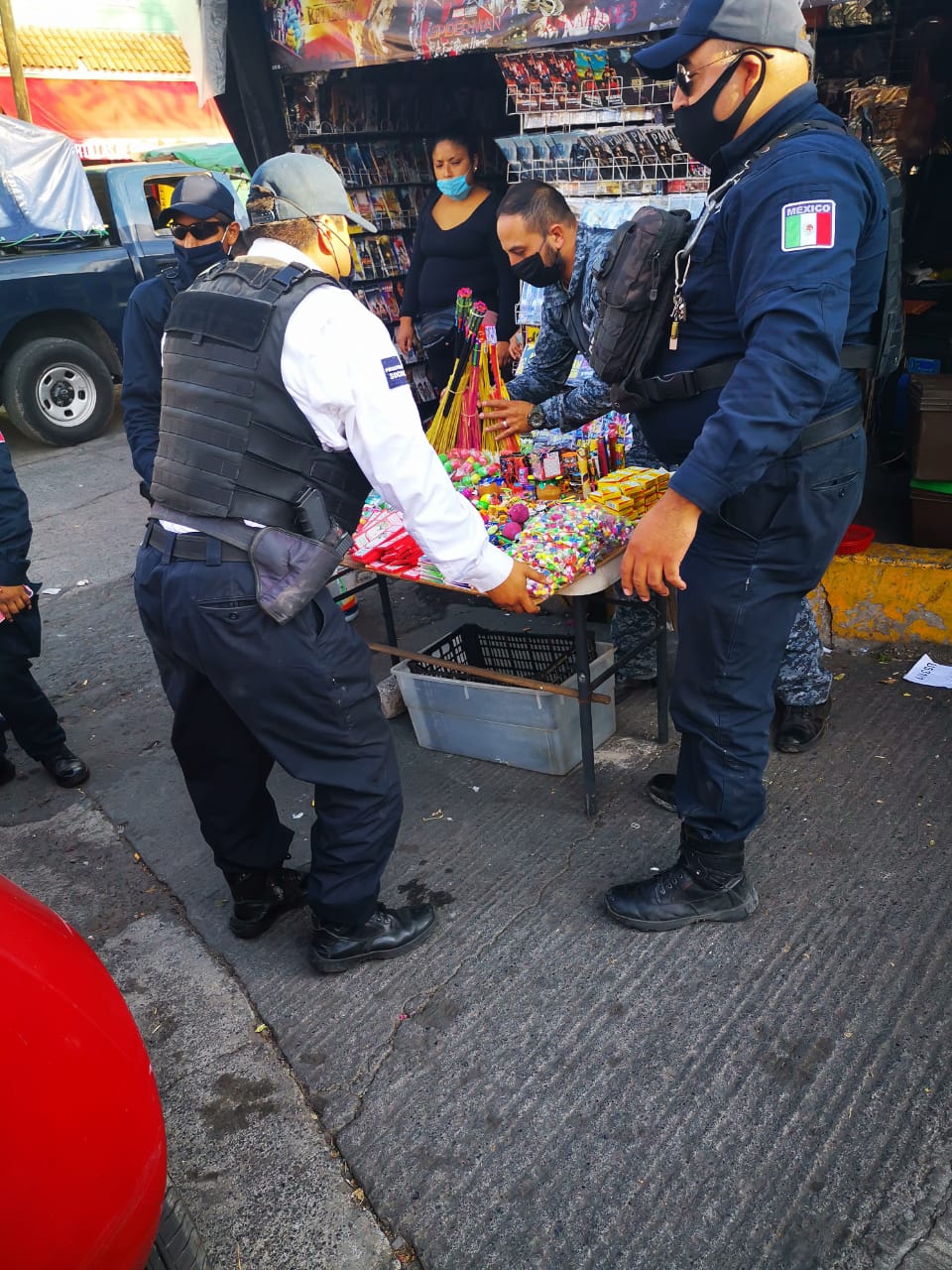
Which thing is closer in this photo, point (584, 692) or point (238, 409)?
point (238, 409)

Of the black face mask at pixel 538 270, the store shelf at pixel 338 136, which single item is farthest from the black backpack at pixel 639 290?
the store shelf at pixel 338 136

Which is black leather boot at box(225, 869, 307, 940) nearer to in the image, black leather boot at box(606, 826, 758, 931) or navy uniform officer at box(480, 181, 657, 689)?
black leather boot at box(606, 826, 758, 931)

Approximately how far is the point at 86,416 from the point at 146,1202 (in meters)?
8.38

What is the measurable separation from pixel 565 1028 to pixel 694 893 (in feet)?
1.74

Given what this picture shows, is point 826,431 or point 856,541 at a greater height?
point 826,431

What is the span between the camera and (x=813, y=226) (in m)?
1.81

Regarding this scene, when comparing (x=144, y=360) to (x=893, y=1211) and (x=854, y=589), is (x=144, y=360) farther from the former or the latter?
(x=893, y=1211)

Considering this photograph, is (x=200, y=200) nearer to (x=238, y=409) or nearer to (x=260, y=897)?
(x=238, y=409)

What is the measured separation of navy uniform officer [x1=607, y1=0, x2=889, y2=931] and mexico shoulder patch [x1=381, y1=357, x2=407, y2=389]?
2.06 feet

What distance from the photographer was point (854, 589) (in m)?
3.80

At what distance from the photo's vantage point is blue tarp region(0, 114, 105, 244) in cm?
862

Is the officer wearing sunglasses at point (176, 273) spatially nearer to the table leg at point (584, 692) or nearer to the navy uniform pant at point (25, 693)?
the navy uniform pant at point (25, 693)

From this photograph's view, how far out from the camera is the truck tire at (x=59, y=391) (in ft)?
26.5

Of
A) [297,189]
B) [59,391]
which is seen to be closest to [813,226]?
A: [297,189]
